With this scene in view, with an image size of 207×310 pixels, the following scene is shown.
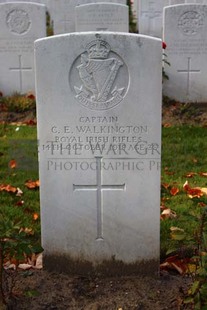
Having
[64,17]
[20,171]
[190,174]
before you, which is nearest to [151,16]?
[64,17]

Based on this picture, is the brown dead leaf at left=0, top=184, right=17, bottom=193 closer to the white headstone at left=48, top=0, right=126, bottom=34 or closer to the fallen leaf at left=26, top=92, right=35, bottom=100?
the fallen leaf at left=26, top=92, right=35, bottom=100

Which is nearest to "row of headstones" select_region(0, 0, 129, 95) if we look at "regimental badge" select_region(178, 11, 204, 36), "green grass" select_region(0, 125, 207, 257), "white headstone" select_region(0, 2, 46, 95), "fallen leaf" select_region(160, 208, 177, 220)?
"white headstone" select_region(0, 2, 46, 95)

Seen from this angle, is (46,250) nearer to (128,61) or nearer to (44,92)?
(44,92)

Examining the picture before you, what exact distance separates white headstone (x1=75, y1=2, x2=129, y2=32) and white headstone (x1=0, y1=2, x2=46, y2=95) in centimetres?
65

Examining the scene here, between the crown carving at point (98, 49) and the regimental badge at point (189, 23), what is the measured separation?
515 cm

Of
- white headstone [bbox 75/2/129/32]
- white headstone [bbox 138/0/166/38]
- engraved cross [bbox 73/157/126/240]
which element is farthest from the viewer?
white headstone [bbox 138/0/166/38]

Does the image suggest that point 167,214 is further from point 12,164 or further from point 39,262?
point 12,164

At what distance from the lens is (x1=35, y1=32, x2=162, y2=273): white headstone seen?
335 cm

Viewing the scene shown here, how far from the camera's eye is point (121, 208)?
353 centimetres

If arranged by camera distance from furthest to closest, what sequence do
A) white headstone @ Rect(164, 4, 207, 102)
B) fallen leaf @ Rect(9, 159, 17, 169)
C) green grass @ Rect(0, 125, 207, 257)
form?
white headstone @ Rect(164, 4, 207, 102) → fallen leaf @ Rect(9, 159, 17, 169) → green grass @ Rect(0, 125, 207, 257)

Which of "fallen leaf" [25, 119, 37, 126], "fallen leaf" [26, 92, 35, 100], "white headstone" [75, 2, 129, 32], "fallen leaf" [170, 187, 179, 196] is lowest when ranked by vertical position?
"fallen leaf" [170, 187, 179, 196]

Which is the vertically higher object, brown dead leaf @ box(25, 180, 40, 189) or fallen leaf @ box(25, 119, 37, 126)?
fallen leaf @ box(25, 119, 37, 126)

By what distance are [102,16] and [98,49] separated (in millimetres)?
5787

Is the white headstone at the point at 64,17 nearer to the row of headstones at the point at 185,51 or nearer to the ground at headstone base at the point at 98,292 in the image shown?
the row of headstones at the point at 185,51
